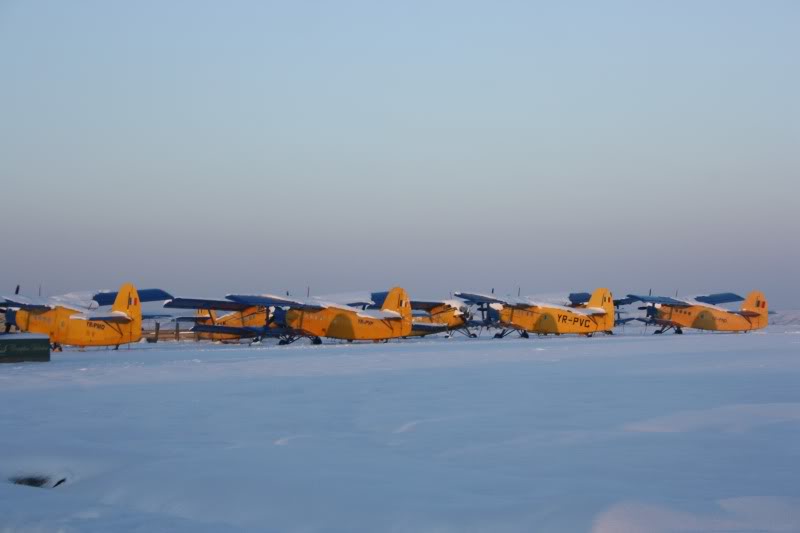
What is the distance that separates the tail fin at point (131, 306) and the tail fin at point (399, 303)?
11.7m

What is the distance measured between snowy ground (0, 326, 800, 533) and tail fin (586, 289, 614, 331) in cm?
2826

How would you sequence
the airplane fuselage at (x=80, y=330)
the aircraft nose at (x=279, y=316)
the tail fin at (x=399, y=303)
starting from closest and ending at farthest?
the airplane fuselage at (x=80, y=330) < the tail fin at (x=399, y=303) < the aircraft nose at (x=279, y=316)

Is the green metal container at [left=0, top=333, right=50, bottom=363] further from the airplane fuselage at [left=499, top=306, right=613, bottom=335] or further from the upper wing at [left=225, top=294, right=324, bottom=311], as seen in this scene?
the airplane fuselage at [left=499, top=306, right=613, bottom=335]

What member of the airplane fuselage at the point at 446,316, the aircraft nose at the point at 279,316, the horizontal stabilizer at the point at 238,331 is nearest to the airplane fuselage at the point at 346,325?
the aircraft nose at the point at 279,316

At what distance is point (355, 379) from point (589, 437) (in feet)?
26.6

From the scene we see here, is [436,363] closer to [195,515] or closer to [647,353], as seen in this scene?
[647,353]

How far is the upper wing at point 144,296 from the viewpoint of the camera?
122ft

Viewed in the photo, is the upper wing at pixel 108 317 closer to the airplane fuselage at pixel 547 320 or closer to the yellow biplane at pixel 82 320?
the yellow biplane at pixel 82 320

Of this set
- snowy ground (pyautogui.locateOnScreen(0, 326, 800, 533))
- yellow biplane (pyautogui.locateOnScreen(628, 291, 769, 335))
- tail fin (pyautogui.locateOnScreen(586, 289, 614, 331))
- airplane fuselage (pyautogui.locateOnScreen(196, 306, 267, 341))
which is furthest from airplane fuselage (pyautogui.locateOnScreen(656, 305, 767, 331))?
snowy ground (pyautogui.locateOnScreen(0, 326, 800, 533))

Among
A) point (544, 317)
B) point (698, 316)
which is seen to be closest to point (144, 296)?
point (544, 317)

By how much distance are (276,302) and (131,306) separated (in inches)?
298

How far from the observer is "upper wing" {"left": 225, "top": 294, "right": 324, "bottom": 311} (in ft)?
118

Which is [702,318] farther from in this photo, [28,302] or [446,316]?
[28,302]

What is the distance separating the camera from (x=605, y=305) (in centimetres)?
4381
